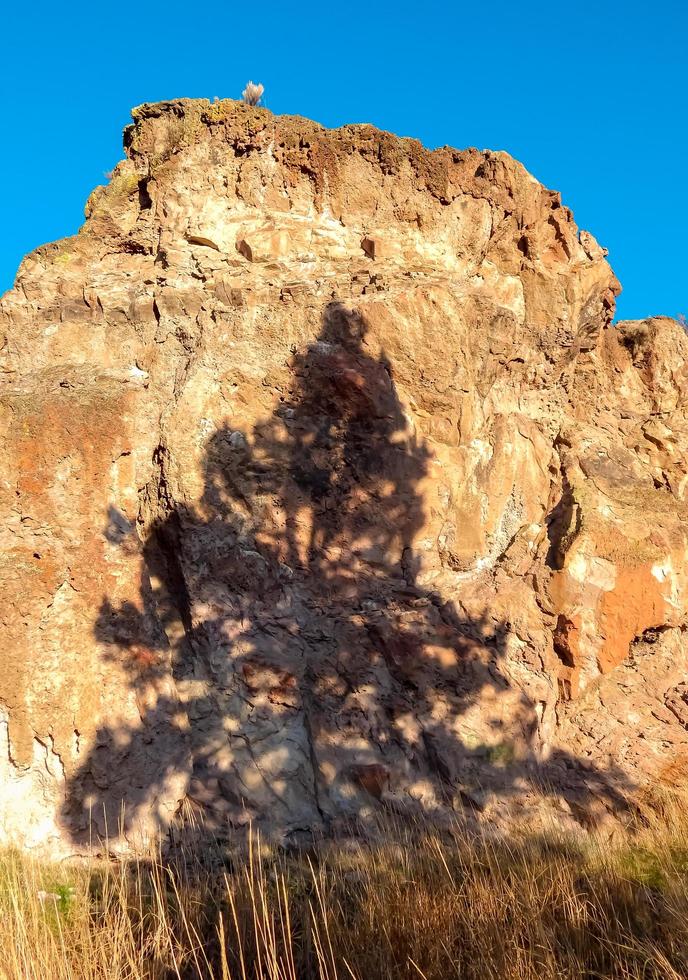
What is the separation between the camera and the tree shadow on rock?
5.52m

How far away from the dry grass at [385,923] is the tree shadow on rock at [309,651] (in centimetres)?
81

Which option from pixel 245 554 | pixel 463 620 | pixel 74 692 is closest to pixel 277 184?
pixel 245 554

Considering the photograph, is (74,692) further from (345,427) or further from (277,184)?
(277,184)

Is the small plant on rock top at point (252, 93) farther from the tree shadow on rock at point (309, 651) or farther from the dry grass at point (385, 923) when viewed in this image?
the dry grass at point (385, 923)

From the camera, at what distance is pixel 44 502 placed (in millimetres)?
6008

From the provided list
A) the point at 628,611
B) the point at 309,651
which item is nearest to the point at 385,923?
the point at 309,651

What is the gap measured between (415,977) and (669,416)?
6592 millimetres

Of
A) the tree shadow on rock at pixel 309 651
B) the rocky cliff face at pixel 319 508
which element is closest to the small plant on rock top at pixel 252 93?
the rocky cliff face at pixel 319 508

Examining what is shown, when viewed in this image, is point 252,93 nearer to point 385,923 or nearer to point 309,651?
point 309,651

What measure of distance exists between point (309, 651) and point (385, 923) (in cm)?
275

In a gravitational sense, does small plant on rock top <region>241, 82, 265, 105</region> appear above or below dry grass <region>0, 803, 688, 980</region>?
above

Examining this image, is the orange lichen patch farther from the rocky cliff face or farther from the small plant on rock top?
the small plant on rock top

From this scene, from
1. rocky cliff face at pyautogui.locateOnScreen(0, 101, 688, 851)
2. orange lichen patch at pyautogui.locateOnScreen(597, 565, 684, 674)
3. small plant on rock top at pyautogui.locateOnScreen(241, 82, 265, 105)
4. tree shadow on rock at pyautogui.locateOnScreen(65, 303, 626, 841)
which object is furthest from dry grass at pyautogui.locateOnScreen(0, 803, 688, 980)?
small plant on rock top at pyautogui.locateOnScreen(241, 82, 265, 105)

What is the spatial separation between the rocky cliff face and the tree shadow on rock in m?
0.02
